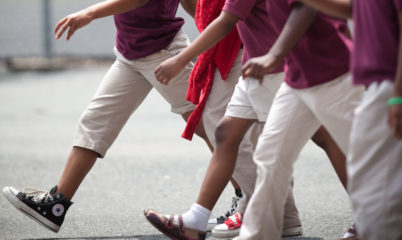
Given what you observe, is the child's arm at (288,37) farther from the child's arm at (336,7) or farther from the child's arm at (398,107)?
the child's arm at (398,107)

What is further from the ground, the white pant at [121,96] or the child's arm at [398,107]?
the child's arm at [398,107]

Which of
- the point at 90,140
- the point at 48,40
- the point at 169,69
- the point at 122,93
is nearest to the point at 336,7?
the point at 169,69

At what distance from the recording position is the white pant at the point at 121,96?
5051mm

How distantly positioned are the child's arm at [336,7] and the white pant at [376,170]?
390mm

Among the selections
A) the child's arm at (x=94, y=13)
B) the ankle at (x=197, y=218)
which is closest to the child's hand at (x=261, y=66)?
the ankle at (x=197, y=218)

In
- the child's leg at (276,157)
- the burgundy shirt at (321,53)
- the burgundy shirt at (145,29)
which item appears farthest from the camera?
the burgundy shirt at (145,29)

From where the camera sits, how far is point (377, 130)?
3102 millimetres

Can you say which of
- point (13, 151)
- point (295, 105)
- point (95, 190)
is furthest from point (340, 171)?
point (13, 151)

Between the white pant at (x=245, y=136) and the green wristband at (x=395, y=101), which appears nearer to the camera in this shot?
the green wristband at (x=395, y=101)

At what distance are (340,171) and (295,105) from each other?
0.75 metres

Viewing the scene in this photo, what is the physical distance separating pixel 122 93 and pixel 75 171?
0.59m

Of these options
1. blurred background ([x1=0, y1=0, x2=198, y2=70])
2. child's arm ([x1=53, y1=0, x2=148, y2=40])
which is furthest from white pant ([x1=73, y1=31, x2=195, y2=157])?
blurred background ([x1=0, y1=0, x2=198, y2=70])

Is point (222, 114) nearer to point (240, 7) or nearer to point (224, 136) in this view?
point (224, 136)

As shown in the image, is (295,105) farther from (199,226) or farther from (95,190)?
(95,190)
